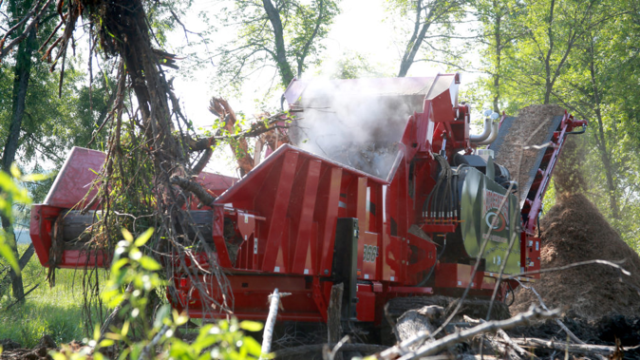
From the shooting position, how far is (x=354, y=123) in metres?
6.94

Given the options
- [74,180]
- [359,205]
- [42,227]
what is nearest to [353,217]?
[359,205]

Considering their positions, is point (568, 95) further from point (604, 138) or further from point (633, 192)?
point (633, 192)

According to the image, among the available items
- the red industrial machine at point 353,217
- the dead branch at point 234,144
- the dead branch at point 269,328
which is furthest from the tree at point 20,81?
the dead branch at point 269,328

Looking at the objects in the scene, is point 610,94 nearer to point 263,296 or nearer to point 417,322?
point 263,296

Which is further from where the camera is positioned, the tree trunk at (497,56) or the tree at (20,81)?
the tree trunk at (497,56)

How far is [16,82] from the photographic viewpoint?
38.7ft

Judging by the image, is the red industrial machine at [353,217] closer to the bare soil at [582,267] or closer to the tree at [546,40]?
the bare soil at [582,267]

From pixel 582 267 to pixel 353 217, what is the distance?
7.66m

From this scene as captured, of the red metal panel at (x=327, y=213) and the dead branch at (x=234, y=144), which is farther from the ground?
the dead branch at (x=234, y=144)

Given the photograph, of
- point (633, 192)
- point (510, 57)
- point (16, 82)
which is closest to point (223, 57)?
point (16, 82)

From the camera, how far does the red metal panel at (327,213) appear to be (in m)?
4.98

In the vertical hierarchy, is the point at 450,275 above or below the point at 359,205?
below

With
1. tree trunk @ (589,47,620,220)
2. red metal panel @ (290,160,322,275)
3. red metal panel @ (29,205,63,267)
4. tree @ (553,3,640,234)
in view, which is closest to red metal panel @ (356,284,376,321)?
red metal panel @ (290,160,322,275)

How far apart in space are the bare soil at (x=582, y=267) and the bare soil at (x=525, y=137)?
2204 mm
